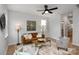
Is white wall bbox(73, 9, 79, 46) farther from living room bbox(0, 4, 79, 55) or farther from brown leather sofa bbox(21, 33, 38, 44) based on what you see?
brown leather sofa bbox(21, 33, 38, 44)

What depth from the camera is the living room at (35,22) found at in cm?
155

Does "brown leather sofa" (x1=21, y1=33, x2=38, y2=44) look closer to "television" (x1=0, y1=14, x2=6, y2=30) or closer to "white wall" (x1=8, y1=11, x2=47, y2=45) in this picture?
"white wall" (x1=8, y1=11, x2=47, y2=45)

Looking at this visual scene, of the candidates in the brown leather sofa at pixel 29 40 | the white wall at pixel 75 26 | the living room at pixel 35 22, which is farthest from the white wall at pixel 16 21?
the white wall at pixel 75 26

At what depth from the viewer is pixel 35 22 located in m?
1.66

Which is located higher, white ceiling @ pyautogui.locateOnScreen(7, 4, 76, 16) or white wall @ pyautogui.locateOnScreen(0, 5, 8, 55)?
white ceiling @ pyautogui.locateOnScreen(7, 4, 76, 16)

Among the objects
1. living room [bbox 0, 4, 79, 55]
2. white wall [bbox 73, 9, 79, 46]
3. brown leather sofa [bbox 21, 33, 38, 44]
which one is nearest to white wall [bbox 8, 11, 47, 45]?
living room [bbox 0, 4, 79, 55]

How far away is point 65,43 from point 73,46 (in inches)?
5.8

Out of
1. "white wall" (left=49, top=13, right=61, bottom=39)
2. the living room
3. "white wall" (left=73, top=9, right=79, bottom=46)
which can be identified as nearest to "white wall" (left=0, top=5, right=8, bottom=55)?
the living room

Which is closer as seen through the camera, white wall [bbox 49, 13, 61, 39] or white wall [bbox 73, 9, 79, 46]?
white wall [bbox 73, 9, 79, 46]

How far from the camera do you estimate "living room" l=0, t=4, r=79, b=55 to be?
1.55 metres

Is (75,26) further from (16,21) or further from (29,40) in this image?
(16,21)

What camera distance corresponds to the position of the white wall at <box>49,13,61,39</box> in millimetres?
1669

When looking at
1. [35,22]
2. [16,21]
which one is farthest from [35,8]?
[16,21]

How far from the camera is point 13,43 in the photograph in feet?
5.31
